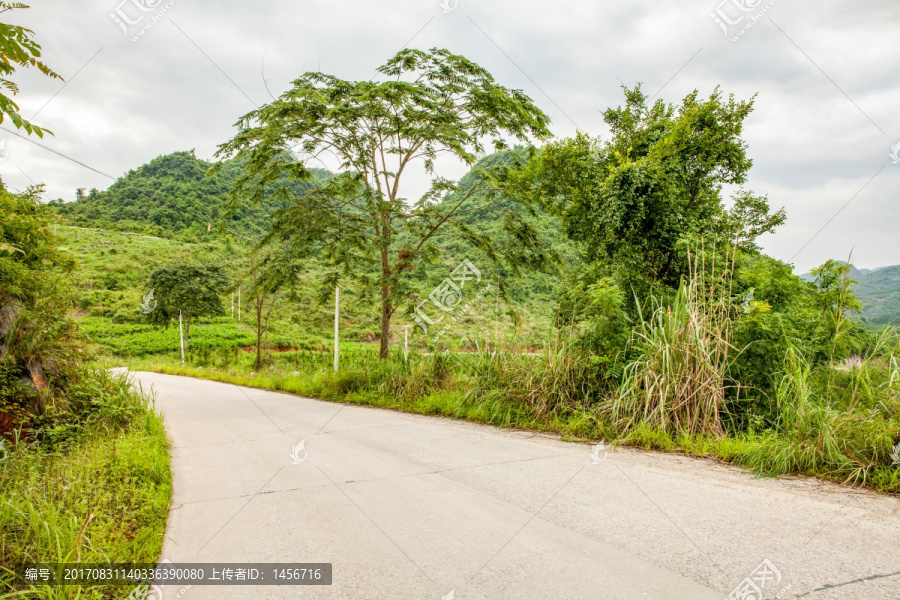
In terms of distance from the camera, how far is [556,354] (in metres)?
7.05

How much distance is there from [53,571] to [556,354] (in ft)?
19.3

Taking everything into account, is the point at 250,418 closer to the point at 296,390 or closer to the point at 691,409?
the point at 296,390

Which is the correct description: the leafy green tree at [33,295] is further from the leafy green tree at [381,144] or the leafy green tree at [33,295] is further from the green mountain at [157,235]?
the green mountain at [157,235]

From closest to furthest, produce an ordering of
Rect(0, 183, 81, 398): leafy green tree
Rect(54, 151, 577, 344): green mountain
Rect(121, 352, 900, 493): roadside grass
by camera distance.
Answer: Rect(121, 352, 900, 493): roadside grass → Rect(0, 183, 81, 398): leafy green tree → Rect(54, 151, 577, 344): green mountain

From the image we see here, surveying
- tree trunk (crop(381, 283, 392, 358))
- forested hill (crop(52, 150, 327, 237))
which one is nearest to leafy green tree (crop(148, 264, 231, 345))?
forested hill (crop(52, 150, 327, 237))

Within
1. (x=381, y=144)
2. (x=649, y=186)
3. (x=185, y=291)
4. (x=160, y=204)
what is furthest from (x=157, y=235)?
(x=649, y=186)

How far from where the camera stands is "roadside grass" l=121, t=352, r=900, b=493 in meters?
3.98

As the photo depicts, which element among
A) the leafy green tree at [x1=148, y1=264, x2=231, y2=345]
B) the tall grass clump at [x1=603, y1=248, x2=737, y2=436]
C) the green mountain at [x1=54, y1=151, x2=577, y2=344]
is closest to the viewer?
the tall grass clump at [x1=603, y1=248, x2=737, y2=436]

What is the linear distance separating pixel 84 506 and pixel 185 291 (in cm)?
3077

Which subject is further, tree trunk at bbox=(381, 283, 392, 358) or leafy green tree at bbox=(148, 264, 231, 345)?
leafy green tree at bbox=(148, 264, 231, 345)

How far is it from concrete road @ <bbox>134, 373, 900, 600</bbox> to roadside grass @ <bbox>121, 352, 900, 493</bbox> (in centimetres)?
28

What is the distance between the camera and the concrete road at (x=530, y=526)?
2527 mm

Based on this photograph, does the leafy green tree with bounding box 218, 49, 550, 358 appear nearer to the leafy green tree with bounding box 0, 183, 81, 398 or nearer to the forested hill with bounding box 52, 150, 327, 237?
the leafy green tree with bounding box 0, 183, 81, 398

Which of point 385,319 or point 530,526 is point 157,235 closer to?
Result: point 385,319
